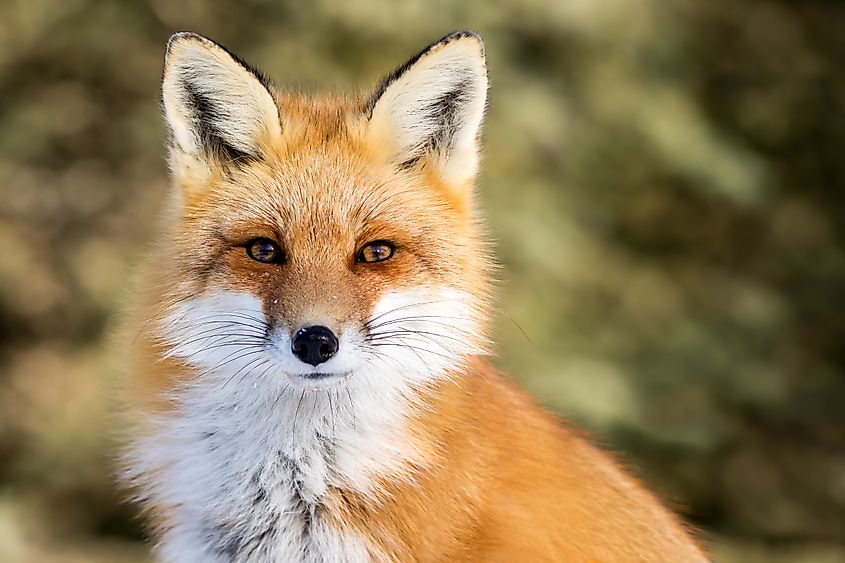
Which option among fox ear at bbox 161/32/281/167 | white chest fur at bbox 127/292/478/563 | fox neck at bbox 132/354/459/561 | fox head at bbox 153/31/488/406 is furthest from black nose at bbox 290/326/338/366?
fox ear at bbox 161/32/281/167

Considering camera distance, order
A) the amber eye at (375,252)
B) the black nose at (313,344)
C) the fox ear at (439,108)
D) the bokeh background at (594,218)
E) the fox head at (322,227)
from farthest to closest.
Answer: the bokeh background at (594,218) → the fox ear at (439,108) → the amber eye at (375,252) → the fox head at (322,227) → the black nose at (313,344)

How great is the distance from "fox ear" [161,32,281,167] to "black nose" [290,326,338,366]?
74 centimetres

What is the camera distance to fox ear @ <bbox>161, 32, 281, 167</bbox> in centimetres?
290

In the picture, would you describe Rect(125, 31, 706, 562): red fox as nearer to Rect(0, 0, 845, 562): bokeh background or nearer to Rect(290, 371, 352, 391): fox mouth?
Rect(290, 371, 352, 391): fox mouth

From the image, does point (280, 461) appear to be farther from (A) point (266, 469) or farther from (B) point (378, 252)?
(B) point (378, 252)

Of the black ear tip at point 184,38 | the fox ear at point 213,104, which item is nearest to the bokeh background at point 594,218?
the fox ear at point 213,104

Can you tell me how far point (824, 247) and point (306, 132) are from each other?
236 inches

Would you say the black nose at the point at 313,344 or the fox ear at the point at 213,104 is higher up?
the fox ear at the point at 213,104

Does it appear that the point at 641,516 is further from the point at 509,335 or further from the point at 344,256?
the point at 509,335

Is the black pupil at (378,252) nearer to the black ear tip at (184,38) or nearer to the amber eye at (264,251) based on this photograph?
the amber eye at (264,251)

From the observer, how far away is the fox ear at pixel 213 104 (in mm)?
2898

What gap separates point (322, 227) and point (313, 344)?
1.29 ft

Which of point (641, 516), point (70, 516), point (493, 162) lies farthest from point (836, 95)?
point (70, 516)

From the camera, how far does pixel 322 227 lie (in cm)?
279
